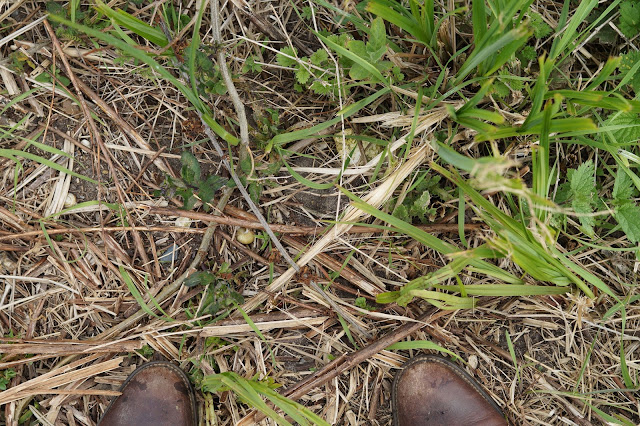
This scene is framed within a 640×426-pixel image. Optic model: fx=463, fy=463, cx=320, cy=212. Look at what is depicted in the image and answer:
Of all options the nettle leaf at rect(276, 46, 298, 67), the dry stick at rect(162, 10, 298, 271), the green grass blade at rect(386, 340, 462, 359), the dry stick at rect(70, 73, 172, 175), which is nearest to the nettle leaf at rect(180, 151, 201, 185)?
the dry stick at rect(162, 10, 298, 271)

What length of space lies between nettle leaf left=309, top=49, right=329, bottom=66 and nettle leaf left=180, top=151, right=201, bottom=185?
0.56 metres

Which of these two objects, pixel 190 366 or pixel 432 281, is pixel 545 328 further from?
pixel 190 366

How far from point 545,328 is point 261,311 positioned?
1185 mm

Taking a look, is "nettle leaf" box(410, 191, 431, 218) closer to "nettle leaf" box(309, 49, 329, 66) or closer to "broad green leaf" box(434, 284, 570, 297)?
"broad green leaf" box(434, 284, 570, 297)

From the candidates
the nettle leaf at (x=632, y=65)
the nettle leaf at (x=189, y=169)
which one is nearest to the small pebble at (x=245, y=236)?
the nettle leaf at (x=189, y=169)

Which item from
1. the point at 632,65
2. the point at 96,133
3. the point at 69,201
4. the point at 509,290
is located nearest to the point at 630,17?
the point at 632,65

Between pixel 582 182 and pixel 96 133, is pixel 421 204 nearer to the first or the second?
pixel 582 182

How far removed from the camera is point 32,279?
6.34 ft

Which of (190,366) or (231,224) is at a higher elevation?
(231,224)

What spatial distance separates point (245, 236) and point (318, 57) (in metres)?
0.74

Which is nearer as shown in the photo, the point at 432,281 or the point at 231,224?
the point at 432,281

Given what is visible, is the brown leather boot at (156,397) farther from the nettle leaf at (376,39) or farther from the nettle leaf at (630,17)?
the nettle leaf at (630,17)

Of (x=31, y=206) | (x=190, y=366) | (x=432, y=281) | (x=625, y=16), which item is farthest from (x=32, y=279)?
(x=625, y=16)

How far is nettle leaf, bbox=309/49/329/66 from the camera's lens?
1672 millimetres
